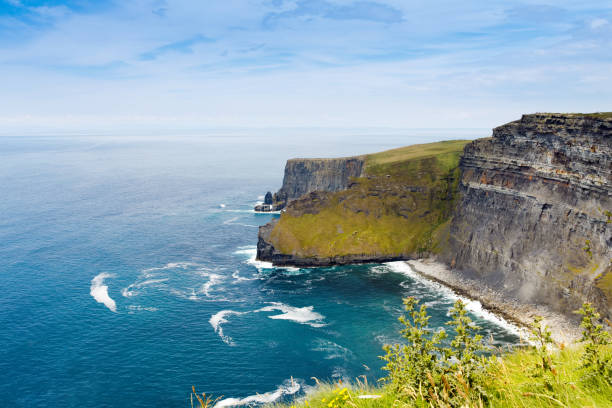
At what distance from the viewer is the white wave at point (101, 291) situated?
9319 centimetres

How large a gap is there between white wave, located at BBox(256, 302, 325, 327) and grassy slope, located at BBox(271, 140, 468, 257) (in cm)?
3364

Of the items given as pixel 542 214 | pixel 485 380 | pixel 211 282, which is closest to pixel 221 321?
pixel 211 282

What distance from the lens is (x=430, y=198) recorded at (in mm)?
146125

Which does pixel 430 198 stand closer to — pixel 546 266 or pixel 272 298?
pixel 546 266

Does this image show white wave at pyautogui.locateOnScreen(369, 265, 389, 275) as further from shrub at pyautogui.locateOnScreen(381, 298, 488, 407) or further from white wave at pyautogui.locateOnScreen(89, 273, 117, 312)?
shrub at pyautogui.locateOnScreen(381, 298, 488, 407)

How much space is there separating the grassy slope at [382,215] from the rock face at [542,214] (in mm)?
14556

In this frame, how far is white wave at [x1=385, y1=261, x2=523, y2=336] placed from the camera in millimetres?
84875

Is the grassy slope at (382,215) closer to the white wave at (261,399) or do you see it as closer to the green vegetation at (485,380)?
the white wave at (261,399)

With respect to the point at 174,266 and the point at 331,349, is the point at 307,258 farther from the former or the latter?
the point at 331,349

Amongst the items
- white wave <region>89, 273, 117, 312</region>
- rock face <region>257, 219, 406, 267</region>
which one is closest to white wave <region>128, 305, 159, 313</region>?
white wave <region>89, 273, 117, 312</region>

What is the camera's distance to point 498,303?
95062 millimetres

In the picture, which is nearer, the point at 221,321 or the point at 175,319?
the point at 221,321

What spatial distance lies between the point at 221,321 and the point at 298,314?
55.5 ft

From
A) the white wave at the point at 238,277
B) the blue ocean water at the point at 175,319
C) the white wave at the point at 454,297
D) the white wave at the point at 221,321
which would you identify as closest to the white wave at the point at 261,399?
the blue ocean water at the point at 175,319
